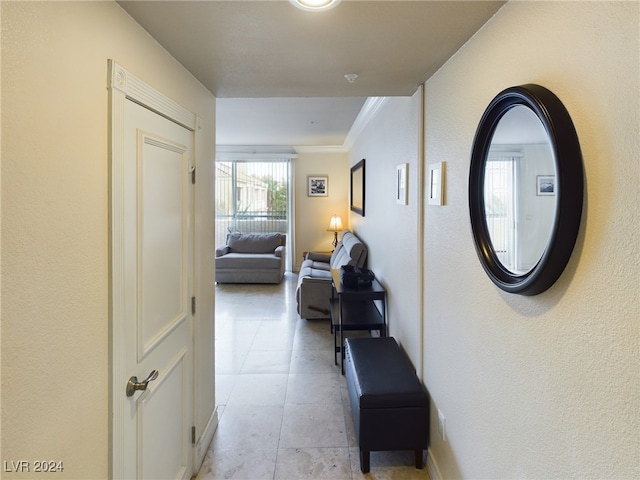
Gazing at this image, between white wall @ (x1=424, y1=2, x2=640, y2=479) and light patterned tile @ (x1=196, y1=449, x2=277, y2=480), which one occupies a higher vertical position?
white wall @ (x1=424, y1=2, x2=640, y2=479)

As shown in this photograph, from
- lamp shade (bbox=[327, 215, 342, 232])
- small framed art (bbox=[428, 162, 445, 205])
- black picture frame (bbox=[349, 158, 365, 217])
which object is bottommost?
lamp shade (bbox=[327, 215, 342, 232])

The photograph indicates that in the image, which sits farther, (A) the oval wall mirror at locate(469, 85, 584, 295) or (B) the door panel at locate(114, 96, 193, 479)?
(B) the door panel at locate(114, 96, 193, 479)

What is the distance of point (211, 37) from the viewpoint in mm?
1417

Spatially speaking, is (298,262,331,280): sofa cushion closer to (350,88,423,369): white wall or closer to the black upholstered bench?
(350,88,423,369): white wall

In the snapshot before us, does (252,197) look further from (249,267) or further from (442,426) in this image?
(442,426)

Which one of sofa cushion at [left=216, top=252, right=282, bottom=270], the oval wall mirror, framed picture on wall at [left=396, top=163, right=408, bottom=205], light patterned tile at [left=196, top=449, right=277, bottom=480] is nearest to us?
the oval wall mirror

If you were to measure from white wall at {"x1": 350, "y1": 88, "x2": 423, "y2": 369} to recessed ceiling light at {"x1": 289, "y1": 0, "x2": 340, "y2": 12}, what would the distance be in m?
1.13

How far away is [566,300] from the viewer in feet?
3.04

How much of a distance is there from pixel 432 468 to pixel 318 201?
6.01 metres

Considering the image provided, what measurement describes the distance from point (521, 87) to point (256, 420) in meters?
2.55

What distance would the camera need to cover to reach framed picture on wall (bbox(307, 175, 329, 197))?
7.55m

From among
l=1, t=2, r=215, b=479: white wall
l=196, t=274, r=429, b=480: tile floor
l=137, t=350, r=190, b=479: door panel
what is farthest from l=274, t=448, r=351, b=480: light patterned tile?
l=1, t=2, r=215, b=479: white wall

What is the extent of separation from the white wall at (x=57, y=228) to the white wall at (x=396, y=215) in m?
1.68

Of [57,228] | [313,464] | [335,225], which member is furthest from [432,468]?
[335,225]
